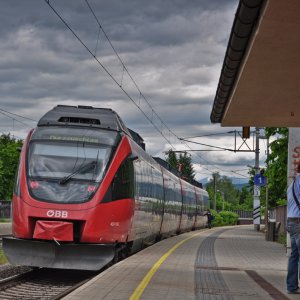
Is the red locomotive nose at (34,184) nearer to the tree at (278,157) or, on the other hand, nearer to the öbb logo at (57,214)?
the öbb logo at (57,214)

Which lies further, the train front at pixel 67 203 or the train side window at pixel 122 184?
the train side window at pixel 122 184

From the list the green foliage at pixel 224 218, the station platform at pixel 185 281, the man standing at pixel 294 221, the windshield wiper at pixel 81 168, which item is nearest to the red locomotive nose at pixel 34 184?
the windshield wiper at pixel 81 168

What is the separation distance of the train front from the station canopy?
300cm

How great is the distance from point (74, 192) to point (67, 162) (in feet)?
2.78

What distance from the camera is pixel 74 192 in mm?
13695

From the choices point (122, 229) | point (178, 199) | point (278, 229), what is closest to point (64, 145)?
point (122, 229)

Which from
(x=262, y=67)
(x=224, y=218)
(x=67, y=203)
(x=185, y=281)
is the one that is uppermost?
(x=262, y=67)

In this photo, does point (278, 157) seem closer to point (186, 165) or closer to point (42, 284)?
point (42, 284)

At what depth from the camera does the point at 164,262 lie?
15.5 meters

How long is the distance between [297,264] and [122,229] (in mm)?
5713

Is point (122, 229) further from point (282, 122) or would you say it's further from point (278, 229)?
point (278, 229)

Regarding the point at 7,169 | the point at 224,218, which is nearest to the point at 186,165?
the point at 224,218

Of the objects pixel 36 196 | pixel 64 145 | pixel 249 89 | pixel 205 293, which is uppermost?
pixel 249 89

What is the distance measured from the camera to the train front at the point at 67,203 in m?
13.3
